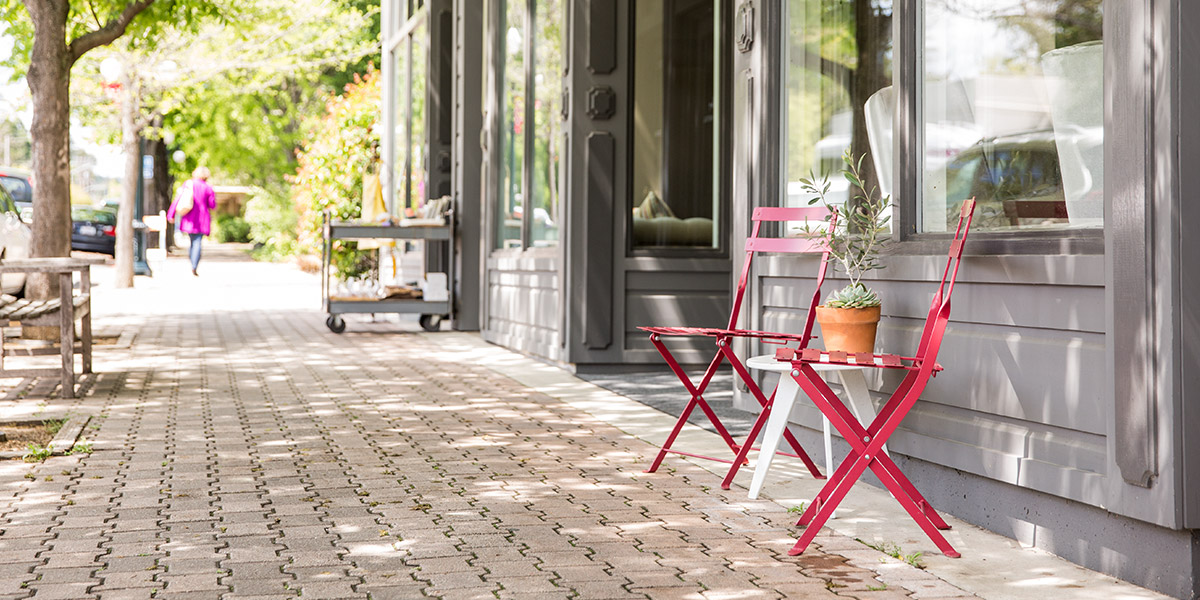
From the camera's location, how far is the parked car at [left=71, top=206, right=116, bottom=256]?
24.6 metres

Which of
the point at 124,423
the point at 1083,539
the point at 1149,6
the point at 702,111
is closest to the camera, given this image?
the point at 1149,6

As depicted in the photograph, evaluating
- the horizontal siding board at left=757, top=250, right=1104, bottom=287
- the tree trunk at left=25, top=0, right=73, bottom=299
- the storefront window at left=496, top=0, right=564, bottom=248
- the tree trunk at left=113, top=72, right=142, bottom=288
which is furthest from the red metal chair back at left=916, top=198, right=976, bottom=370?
the tree trunk at left=113, top=72, right=142, bottom=288

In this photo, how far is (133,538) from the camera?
3.75 m

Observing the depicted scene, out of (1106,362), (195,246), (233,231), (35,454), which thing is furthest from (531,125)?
(233,231)

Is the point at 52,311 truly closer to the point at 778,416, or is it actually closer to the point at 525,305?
the point at 525,305

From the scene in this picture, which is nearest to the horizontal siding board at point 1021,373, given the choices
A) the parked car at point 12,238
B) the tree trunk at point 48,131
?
the parked car at point 12,238

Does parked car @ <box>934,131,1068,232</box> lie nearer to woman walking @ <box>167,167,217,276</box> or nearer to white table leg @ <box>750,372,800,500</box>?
white table leg @ <box>750,372,800,500</box>

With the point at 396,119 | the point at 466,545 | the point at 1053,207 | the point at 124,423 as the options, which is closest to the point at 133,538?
the point at 466,545

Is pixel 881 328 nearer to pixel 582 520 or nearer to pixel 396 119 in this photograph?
pixel 582 520

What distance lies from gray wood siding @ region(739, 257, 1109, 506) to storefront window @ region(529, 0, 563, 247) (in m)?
4.76

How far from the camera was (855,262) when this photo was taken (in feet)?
14.5

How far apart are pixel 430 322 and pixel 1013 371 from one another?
362 inches

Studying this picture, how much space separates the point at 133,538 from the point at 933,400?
8.71 feet

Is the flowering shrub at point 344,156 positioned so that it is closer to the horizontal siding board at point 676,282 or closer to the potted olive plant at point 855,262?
the horizontal siding board at point 676,282
